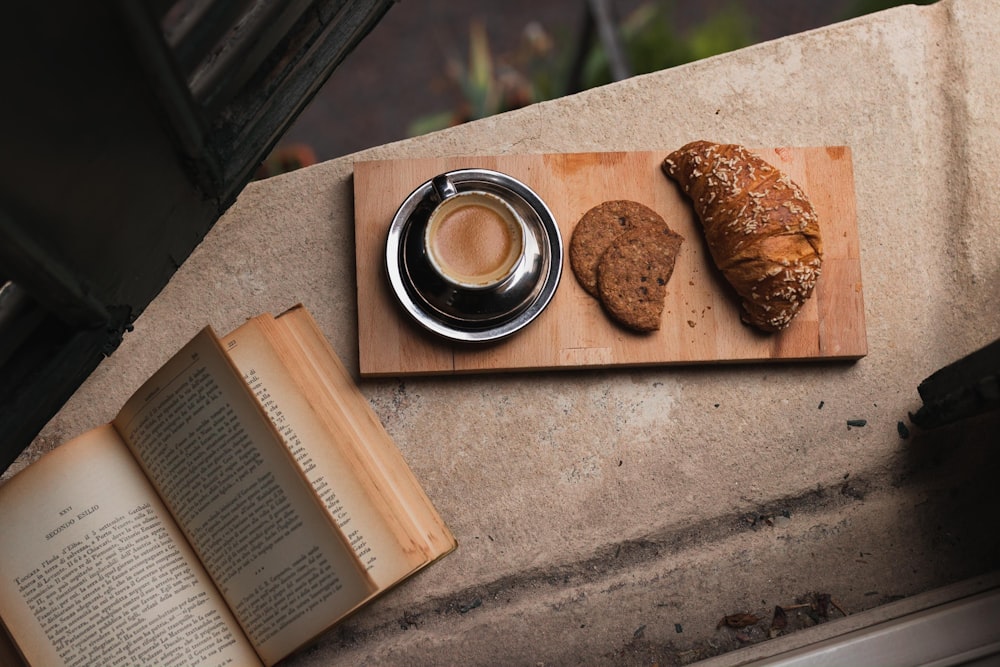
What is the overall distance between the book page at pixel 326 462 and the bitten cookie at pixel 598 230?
1.49ft

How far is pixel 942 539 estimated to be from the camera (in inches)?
51.8

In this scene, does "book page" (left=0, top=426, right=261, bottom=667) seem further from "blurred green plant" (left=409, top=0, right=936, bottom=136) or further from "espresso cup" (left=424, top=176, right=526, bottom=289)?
"blurred green plant" (left=409, top=0, right=936, bottom=136)

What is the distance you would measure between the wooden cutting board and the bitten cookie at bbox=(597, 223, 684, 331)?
28 mm

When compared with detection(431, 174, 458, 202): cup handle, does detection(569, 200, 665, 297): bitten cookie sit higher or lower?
lower

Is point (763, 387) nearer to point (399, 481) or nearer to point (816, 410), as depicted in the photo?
point (816, 410)

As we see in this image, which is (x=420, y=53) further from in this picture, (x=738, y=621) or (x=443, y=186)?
(x=738, y=621)

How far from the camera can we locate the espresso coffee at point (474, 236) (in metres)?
1.21

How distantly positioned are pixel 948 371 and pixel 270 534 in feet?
3.40

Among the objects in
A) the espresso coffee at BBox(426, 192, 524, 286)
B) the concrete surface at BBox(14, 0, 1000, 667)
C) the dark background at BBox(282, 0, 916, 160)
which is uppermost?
the dark background at BBox(282, 0, 916, 160)

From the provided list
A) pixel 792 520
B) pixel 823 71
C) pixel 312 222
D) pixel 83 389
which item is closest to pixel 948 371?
pixel 792 520

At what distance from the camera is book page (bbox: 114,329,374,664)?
1.07m

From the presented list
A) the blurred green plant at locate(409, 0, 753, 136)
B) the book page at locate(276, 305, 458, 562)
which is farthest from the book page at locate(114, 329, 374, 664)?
the blurred green plant at locate(409, 0, 753, 136)

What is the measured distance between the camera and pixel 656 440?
4.33 ft

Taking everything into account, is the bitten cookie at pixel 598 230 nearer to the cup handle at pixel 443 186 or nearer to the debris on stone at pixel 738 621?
the cup handle at pixel 443 186
